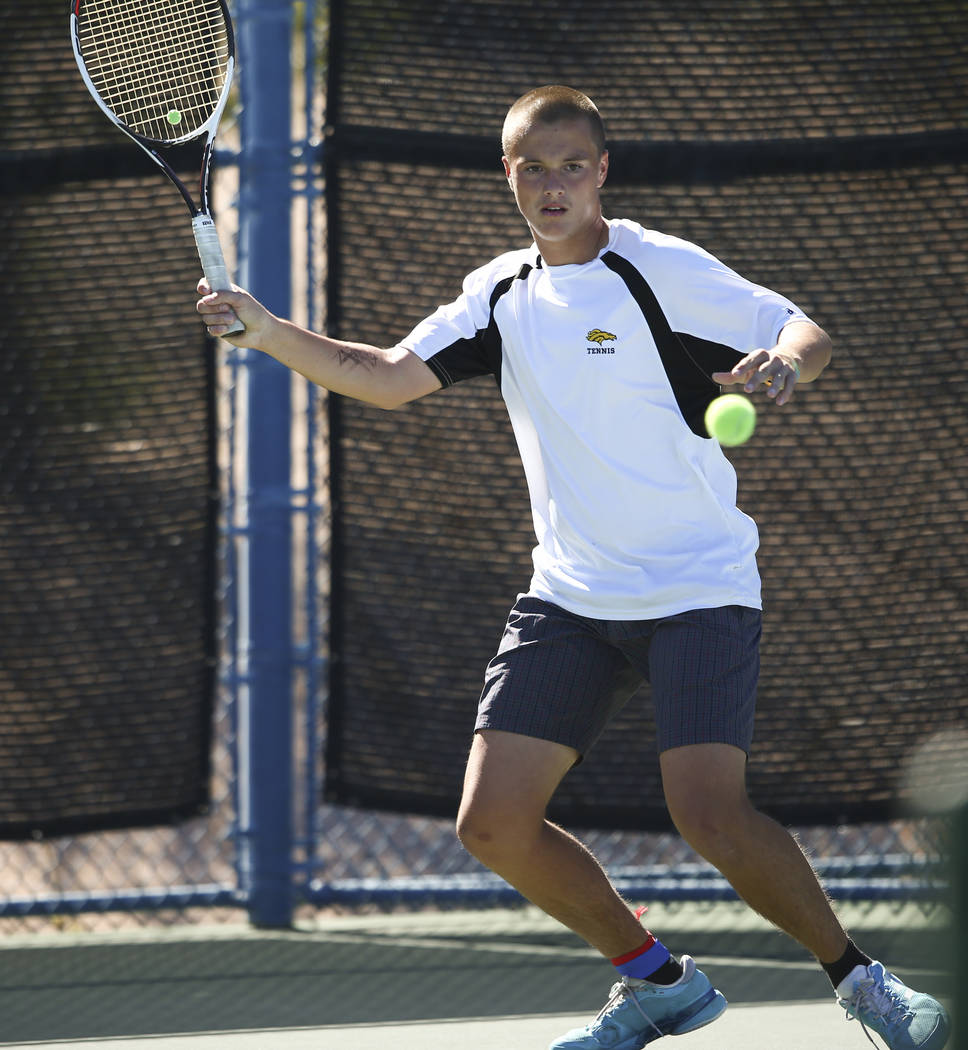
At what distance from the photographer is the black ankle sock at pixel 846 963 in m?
2.64

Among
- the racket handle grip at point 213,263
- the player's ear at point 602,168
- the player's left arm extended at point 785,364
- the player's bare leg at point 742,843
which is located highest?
the player's ear at point 602,168

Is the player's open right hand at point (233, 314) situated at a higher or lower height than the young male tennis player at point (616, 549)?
higher

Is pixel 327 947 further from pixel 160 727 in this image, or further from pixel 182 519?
pixel 182 519

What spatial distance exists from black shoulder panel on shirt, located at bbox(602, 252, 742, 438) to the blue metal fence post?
54.5 inches

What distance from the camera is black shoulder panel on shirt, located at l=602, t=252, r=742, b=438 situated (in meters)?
2.72

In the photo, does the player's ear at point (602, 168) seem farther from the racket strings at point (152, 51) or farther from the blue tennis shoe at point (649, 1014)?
the blue tennis shoe at point (649, 1014)

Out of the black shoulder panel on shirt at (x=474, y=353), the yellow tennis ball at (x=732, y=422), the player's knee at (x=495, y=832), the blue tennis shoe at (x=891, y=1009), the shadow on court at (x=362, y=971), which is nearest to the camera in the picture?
the yellow tennis ball at (x=732, y=422)

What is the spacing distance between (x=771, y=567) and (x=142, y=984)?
1.77 metres

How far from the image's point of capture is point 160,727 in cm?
388

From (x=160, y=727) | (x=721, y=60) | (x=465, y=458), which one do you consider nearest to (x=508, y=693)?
(x=465, y=458)

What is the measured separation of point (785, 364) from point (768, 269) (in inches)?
56.6

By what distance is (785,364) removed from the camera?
2.44 meters

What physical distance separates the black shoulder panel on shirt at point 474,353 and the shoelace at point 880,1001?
1.23m

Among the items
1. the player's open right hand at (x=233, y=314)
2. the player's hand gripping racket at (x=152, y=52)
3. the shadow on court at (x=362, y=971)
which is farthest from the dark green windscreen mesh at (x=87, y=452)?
the player's open right hand at (x=233, y=314)
